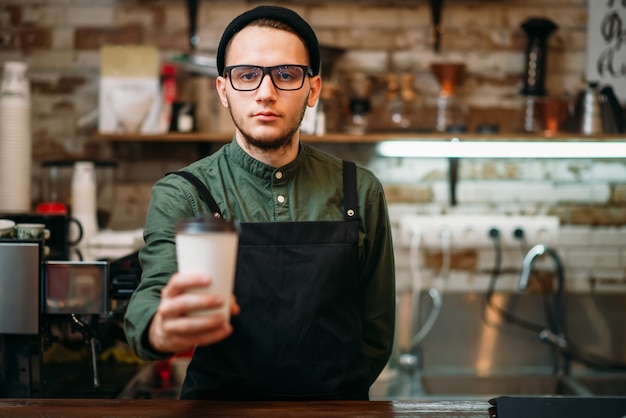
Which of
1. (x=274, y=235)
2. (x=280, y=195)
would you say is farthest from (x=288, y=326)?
(x=280, y=195)

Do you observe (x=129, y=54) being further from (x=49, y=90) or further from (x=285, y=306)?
(x=285, y=306)

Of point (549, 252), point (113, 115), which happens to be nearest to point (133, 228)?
point (113, 115)

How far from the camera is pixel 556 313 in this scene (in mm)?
3443

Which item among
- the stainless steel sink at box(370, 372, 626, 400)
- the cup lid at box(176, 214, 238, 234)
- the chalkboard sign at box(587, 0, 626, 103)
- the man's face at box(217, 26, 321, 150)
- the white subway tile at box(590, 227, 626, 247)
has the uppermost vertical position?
the chalkboard sign at box(587, 0, 626, 103)

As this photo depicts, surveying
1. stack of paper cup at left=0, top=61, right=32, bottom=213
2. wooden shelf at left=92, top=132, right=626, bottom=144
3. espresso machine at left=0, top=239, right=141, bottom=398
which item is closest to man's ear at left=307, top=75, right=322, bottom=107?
espresso machine at left=0, top=239, right=141, bottom=398

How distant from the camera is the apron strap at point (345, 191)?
5.69 ft

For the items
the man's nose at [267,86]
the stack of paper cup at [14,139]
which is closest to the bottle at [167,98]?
the stack of paper cup at [14,139]

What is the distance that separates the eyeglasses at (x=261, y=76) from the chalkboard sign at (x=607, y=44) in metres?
2.12

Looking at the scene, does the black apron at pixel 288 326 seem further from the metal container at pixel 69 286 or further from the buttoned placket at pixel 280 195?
the metal container at pixel 69 286

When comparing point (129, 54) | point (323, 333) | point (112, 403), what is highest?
point (129, 54)

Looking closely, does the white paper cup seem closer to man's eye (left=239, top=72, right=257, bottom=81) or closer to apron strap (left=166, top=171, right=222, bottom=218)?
apron strap (left=166, top=171, right=222, bottom=218)

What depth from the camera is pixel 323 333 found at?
171 cm

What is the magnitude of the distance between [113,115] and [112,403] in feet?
6.48

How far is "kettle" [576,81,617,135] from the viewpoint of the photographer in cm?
328
